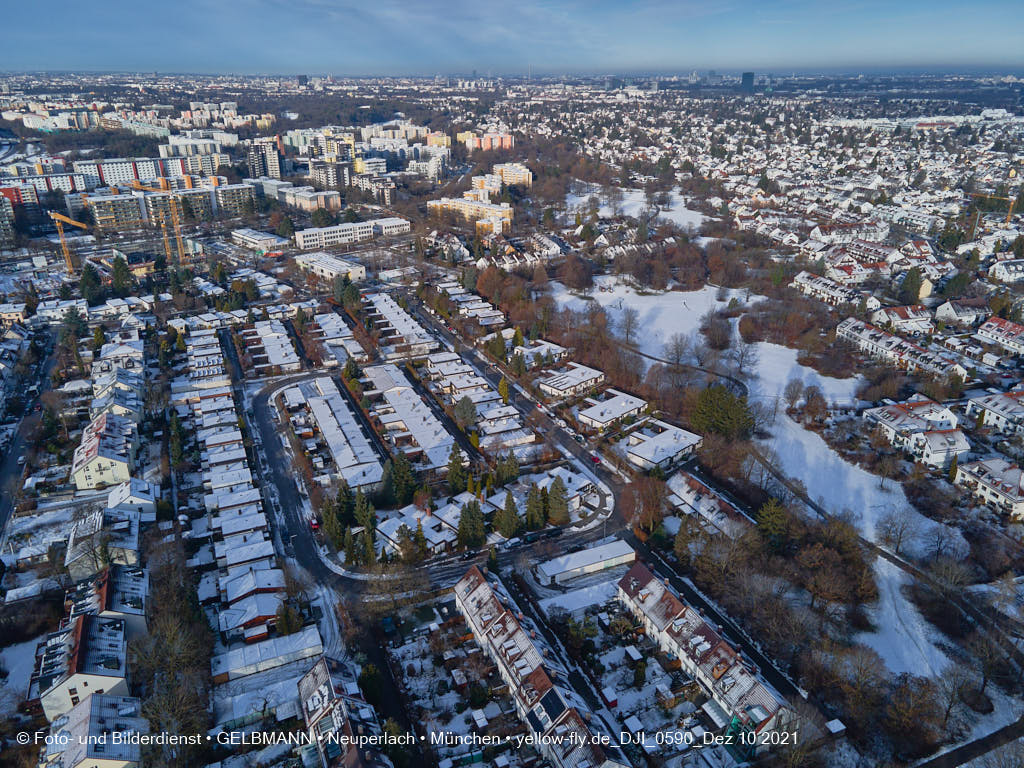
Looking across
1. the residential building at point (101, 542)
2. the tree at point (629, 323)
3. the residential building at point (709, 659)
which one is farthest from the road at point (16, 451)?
the tree at point (629, 323)

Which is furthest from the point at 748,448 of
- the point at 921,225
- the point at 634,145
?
the point at 634,145

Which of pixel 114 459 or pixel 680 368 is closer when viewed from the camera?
pixel 114 459

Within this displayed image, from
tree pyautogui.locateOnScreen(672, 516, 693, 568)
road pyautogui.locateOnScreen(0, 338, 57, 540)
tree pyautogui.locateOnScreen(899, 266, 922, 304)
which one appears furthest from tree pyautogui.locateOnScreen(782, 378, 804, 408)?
road pyautogui.locateOnScreen(0, 338, 57, 540)

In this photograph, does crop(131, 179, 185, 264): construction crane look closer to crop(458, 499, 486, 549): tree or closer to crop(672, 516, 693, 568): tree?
crop(458, 499, 486, 549): tree

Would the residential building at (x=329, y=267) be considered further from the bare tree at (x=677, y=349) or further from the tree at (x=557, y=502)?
the tree at (x=557, y=502)

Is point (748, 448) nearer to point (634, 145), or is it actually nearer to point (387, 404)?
point (387, 404)

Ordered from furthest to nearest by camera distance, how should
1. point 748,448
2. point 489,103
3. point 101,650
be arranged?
point 489,103
point 748,448
point 101,650
